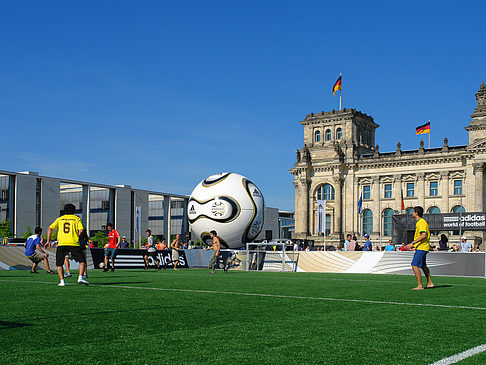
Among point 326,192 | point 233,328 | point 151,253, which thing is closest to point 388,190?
point 326,192

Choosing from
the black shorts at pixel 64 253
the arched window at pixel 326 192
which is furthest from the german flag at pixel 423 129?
the black shorts at pixel 64 253

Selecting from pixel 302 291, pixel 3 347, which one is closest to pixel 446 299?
pixel 302 291

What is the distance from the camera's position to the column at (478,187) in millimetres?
69250

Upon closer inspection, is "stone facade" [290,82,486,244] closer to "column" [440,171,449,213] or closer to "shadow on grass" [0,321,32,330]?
"column" [440,171,449,213]

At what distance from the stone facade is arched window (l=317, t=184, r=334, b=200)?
0.14m

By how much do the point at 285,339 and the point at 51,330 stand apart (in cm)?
258

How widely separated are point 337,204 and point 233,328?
7601cm

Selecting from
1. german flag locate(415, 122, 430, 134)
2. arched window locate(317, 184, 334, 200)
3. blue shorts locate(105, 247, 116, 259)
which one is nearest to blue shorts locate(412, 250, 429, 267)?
blue shorts locate(105, 247, 116, 259)

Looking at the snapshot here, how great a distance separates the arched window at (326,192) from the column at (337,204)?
48.3 inches

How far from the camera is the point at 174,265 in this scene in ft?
90.4

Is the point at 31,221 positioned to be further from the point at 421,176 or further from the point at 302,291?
the point at 302,291

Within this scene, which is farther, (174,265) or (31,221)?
(31,221)

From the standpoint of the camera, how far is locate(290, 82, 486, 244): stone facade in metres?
72.3

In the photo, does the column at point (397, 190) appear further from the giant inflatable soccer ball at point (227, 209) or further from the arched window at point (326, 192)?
the giant inflatable soccer ball at point (227, 209)
